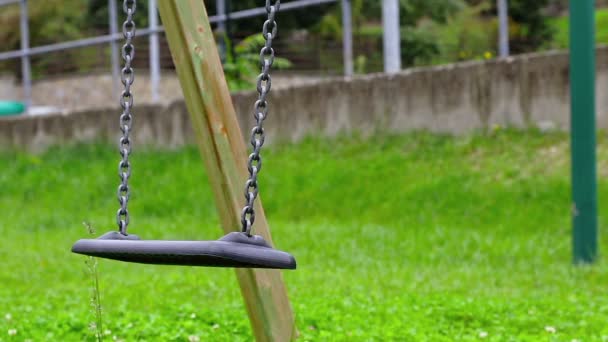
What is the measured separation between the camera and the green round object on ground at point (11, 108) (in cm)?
1458

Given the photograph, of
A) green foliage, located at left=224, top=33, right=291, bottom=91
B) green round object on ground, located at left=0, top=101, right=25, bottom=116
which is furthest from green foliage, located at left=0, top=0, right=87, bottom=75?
green foliage, located at left=224, top=33, right=291, bottom=91

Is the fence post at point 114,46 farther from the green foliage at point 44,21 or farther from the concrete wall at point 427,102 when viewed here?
the green foliage at point 44,21

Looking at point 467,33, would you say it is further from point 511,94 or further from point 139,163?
point 139,163

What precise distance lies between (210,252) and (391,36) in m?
7.70

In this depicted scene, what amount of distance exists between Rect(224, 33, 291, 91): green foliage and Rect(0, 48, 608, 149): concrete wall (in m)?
0.52

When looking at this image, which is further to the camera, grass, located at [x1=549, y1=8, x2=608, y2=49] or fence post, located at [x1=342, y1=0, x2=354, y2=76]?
grass, located at [x1=549, y1=8, x2=608, y2=49]

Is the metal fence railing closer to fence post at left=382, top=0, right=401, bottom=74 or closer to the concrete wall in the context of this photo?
fence post at left=382, top=0, right=401, bottom=74

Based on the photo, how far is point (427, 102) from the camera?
9.66 meters

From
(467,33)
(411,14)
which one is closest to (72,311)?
(467,33)

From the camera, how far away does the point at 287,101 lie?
34.2 feet

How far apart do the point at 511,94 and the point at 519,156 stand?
0.68m

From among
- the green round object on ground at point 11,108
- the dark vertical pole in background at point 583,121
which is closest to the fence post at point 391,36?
the dark vertical pole in background at point 583,121

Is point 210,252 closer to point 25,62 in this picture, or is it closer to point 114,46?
point 114,46

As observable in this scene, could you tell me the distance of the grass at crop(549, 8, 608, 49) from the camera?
12.0m
